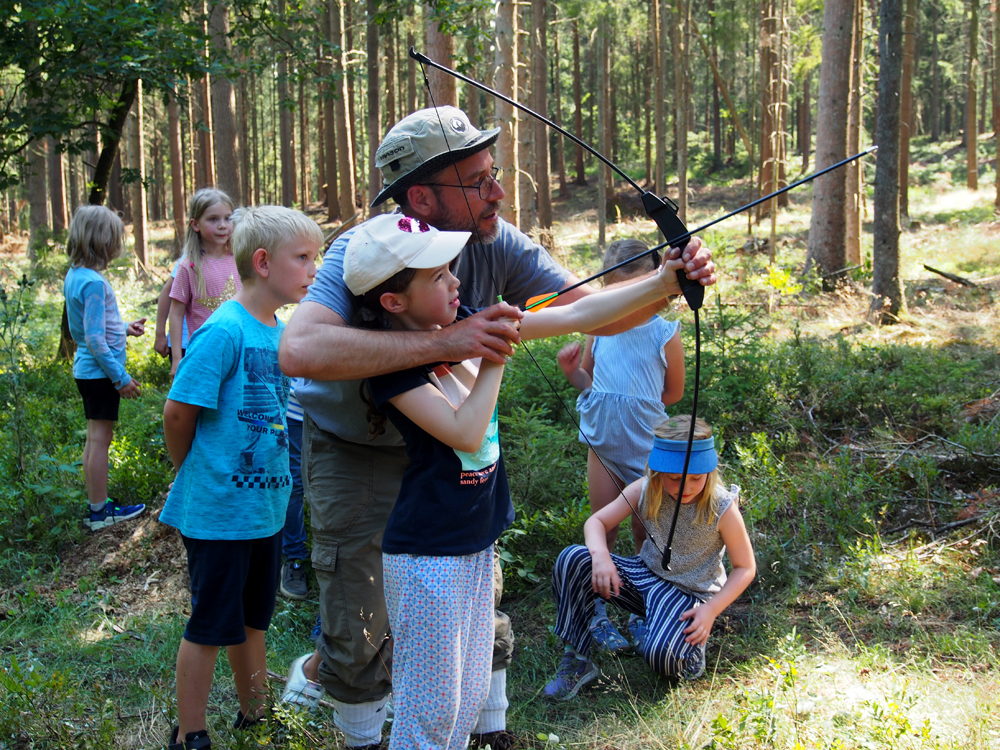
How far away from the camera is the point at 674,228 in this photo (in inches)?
87.7

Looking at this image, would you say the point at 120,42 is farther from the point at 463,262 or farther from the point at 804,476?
the point at 804,476

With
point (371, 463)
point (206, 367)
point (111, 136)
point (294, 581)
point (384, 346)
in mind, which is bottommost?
point (294, 581)

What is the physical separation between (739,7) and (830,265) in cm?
1482

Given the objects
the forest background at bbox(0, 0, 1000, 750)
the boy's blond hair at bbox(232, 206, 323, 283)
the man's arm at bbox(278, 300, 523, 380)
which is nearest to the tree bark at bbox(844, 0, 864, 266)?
the forest background at bbox(0, 0, 1000, 750)

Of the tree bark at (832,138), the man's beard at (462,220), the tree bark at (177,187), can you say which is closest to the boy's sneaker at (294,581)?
the man's beard at (462,220)

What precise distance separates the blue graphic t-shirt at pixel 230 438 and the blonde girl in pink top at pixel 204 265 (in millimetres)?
2076

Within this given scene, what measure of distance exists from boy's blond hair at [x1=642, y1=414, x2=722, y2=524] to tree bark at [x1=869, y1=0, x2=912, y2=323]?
261 inches

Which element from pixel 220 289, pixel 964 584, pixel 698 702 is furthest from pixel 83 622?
pixel 964 584

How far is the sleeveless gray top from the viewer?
312 centimetres

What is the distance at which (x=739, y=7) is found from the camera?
22891 millimetres

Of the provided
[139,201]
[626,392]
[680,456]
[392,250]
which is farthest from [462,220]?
[139,201]

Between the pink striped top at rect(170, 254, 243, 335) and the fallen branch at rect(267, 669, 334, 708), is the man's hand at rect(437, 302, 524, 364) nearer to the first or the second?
the fallen branch at rect(267, 669, 334, 708)

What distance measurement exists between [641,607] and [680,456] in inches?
29.2

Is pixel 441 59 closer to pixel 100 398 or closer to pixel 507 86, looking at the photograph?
pixel 507 86
